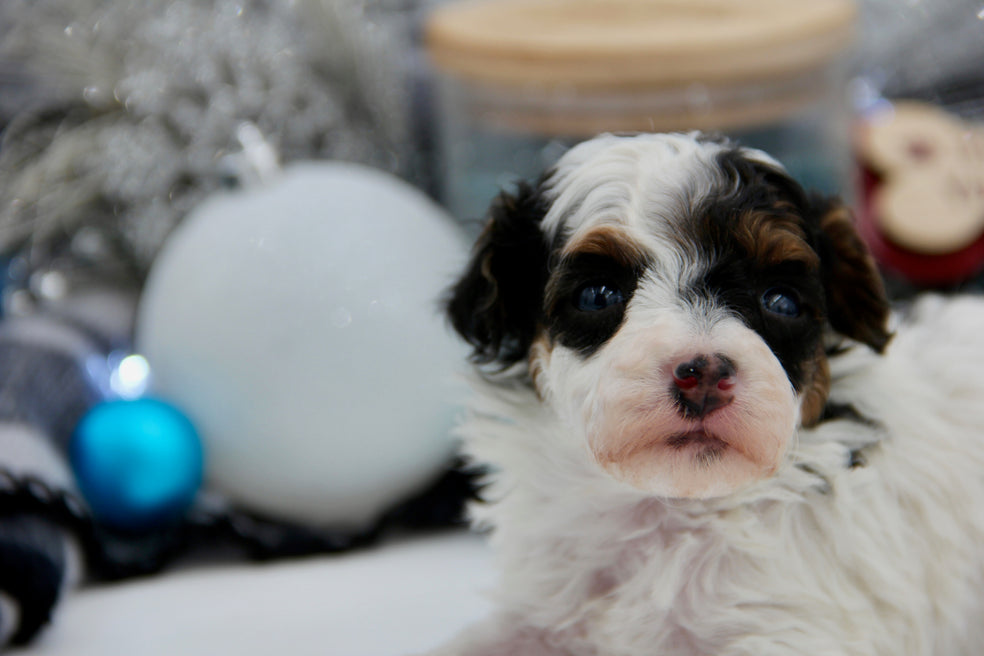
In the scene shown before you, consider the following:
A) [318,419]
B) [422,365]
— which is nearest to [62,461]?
[318,419]

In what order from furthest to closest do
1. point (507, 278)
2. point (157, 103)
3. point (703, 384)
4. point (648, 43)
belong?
point (157, 103)
point (648, 43)
point (507, 278)
point (703, 384)

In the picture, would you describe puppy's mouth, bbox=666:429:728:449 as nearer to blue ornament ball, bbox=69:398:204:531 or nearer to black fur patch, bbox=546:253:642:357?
black fur patch, bbox=546:253:642:357

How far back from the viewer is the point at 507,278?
1573 mm

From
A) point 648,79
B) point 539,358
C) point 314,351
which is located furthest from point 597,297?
point 648,79

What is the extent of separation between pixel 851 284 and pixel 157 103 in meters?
2.39

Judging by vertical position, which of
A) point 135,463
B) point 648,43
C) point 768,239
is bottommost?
point 135,463

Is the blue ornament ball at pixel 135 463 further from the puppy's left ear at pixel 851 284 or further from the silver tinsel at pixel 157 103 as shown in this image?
the puppy's left ear at pixel 851 284

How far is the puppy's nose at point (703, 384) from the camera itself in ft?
3.92

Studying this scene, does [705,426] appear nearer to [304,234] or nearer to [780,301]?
[780,301]

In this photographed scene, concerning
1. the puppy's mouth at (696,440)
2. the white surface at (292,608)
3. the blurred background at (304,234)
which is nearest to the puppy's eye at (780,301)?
the puppy's mouth at (696,440)

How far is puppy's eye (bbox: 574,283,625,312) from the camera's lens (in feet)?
4.45

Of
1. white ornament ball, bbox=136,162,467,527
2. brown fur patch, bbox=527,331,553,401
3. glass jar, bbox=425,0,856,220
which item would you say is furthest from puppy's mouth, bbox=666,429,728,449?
glass jar, bbox=425,0,856,220

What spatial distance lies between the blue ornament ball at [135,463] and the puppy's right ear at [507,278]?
1.13 m

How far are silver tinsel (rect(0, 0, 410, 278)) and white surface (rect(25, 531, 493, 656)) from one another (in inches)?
54.7
